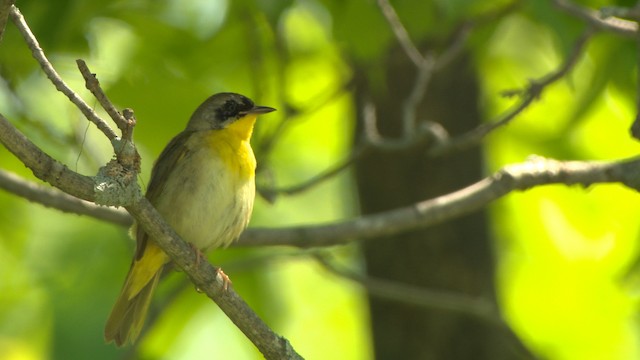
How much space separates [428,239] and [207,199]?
217cm

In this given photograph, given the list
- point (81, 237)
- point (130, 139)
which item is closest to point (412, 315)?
point (81, 237)

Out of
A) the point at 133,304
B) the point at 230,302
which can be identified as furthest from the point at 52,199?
the point at 230,302

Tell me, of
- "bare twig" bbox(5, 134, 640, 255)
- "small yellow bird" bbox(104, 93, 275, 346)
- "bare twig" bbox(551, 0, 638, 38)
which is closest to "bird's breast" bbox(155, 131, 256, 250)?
"small yellow bird" bbox(104, 93, 275, 346)

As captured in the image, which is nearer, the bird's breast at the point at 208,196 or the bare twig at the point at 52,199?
the bare twig at the point at 52,199

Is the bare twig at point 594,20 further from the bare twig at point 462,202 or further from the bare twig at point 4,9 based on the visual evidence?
the bare twig at point 4,9

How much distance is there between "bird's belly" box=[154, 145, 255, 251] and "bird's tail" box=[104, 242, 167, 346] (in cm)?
27

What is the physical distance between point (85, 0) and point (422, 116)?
297 centimetres

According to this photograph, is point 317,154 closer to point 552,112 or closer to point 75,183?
point 552,112

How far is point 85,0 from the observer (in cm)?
517

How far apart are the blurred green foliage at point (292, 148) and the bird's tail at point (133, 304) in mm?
240

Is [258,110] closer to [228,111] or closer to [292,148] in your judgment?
[228,111]

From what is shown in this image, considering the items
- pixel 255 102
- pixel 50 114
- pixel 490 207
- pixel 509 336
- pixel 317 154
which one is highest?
pixel 50 114

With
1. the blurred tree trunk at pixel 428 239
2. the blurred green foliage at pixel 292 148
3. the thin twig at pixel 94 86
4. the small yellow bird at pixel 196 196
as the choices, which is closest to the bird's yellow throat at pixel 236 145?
the small yellow bird at pixel 196 196

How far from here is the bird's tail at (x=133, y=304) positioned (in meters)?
5.70
